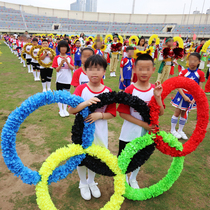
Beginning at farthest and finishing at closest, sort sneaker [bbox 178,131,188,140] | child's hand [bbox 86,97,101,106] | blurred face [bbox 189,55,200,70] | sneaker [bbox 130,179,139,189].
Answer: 1. sneaker [bbox 178,131,188,140]
2. blurred face [bbox 189,55,200,70]
3. sneaker [bbox 130,179,139,189]
4. child's hand [bbox 86,97,101,106]

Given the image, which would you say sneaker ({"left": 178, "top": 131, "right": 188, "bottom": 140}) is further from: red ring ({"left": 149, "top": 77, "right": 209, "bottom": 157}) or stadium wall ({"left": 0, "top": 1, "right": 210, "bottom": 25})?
stadium wall ({"left": 0, "top": 1, "right": 210, "bottom": 25})

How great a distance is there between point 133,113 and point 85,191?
1334mm

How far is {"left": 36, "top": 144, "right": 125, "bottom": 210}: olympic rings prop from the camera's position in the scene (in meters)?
1.80

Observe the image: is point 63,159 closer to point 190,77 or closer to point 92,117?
point 92,117

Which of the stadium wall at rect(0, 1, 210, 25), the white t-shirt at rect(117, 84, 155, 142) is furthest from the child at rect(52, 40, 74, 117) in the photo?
the stadium wall at rect(0, 1, 210, 25)

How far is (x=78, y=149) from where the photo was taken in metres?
1.93

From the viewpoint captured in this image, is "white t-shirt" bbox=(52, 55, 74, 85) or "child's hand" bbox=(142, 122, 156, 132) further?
"white t-shirt" bbox=(52, 55, 74, 85)

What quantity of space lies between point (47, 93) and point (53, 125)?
9.35 ft

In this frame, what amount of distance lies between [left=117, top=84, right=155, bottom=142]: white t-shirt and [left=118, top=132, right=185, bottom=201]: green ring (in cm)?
13

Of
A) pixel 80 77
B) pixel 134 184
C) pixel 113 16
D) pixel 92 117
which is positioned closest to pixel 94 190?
pixel 134 184

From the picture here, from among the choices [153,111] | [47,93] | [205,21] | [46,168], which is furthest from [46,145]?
[205,21]

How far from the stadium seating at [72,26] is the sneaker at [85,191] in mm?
46474

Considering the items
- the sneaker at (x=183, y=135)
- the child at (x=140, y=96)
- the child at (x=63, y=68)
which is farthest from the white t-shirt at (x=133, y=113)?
the child at (x=63, y=68)

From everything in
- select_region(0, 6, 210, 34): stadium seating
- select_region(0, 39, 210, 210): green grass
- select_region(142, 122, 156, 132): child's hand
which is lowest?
select_region(0, 39, 210, 210): green grass
